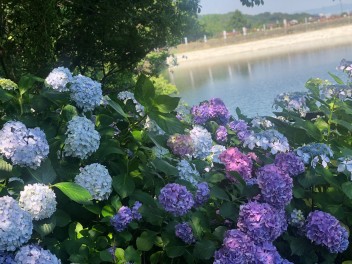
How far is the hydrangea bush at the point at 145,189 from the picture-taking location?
51.3 inches

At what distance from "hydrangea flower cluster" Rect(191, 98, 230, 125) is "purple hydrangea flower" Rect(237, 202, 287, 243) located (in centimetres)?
82

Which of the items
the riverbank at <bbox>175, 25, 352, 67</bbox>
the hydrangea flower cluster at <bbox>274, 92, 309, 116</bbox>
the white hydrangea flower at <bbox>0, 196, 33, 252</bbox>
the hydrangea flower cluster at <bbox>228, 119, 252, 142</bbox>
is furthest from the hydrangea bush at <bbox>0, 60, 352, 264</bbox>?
the riverbank at <bbox>175, 25, 352, 67</bbox>

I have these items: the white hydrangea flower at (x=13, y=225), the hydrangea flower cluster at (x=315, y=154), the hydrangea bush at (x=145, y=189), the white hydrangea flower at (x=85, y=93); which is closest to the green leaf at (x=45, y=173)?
the hydrangea bush at (x=145, y=189)

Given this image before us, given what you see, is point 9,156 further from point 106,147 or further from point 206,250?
point 206,250

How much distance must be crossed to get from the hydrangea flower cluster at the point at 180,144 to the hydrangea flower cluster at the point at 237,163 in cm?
12

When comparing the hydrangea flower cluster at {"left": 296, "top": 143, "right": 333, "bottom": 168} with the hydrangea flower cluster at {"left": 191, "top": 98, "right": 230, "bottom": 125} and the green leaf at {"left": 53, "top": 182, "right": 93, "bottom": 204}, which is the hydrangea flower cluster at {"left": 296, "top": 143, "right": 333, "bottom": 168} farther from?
the green leaf at {"left": 53, "top": 182, "right": 93, "bottom": 204}

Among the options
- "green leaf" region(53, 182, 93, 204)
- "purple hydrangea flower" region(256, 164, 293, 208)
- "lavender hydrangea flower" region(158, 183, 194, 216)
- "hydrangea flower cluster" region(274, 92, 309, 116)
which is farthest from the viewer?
"hydrangea flower cluster" region(274, 92, 309, 116)

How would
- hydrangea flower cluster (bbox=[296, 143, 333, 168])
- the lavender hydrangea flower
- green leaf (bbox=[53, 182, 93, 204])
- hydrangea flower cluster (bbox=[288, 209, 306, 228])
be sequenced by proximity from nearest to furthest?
green leaf (bbox=[53, 182, 93, 204]), the lavender hydrangea flower, hydrangea flower cluster (bbox=[288, 209, 306, 228]), hydrangea flower cluster (bbox=[296, 143, 333, 168])

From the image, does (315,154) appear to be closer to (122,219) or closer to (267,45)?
(122,219)

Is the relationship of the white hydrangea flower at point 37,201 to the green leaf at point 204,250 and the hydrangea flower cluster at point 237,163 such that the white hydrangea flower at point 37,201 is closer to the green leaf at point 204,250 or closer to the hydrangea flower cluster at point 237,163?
the green leaf at point 204,250

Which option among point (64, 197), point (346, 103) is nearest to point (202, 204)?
point (64, 197)

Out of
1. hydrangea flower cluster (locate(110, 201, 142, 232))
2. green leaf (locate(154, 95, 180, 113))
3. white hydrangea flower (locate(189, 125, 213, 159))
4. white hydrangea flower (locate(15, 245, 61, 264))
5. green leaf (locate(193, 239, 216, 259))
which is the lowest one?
green leaf (locate(193, 239, 216, 259))

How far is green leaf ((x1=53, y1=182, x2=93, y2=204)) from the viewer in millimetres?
1271

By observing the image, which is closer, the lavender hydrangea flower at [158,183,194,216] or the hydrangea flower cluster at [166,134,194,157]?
the lavender hydrangea flower at [158,183,194,216]
